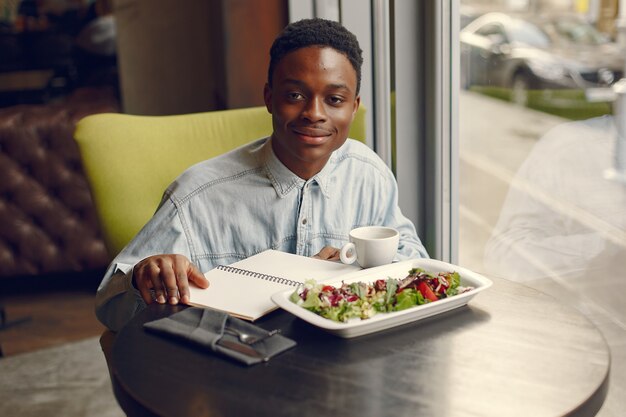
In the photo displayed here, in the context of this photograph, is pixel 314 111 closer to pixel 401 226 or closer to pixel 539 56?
pixel 401 226

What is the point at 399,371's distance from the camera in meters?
1.06

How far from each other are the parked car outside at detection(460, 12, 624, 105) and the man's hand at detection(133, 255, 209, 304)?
2.98ft

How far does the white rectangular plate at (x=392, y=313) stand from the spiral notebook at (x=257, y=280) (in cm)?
6

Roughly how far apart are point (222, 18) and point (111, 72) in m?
1.43

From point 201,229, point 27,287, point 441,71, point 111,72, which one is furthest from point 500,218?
point 111,72

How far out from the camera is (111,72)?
4.30 meters

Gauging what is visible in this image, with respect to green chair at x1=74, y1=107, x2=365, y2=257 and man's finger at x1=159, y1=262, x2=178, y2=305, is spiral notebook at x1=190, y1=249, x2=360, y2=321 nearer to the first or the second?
man's finger at x1=159, y1=262, x2=178, y2=305

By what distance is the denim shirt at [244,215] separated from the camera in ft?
5.18

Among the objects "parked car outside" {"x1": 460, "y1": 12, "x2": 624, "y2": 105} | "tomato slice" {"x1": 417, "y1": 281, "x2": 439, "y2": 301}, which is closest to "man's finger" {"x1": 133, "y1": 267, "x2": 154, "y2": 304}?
"tomato slice" {"x1": 417, "y1": 281, "x2": 439, "y2": 301}

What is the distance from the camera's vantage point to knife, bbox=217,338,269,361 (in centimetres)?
111

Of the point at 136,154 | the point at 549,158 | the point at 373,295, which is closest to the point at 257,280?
the point at 373,295

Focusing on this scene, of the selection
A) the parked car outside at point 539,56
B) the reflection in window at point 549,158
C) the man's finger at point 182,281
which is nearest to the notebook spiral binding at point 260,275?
the man's finger at point 182,281

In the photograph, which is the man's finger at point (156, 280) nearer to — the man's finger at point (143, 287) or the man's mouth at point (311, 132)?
the man's finger at point (143, 287)

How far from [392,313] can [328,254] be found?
416mm
